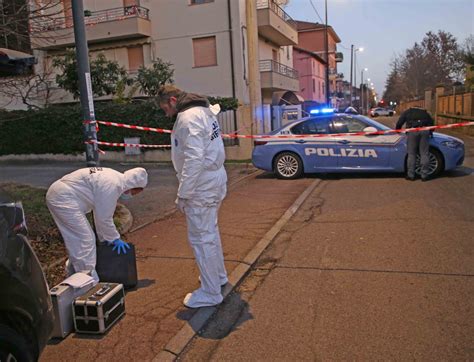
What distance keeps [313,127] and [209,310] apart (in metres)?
7.81

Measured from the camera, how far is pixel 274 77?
A: 995 inches

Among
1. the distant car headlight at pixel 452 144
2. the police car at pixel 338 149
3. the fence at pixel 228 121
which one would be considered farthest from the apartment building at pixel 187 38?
the distant car headlight at pixel 452 144

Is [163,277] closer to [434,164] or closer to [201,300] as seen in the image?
[201,300]

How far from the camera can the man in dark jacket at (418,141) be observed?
32.7ft

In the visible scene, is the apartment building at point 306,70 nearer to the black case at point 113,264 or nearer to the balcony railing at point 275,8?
the balcony railing at point 275,8

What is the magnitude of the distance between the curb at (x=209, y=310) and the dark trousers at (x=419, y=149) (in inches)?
147

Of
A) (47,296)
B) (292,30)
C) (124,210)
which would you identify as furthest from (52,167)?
(292,30)

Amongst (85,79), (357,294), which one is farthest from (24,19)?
(357,294)

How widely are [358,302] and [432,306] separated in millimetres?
618

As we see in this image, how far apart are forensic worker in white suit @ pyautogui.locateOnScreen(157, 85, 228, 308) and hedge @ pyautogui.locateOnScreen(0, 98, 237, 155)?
1294 centimetres

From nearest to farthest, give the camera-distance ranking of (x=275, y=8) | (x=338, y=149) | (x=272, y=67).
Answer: (x=338, y=149) < (x=272, y=67) < (x=275, y=8)

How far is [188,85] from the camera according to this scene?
23.2 m

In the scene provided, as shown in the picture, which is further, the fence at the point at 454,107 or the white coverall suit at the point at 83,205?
the fence at the point at 454,107

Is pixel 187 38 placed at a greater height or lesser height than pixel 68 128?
greater
